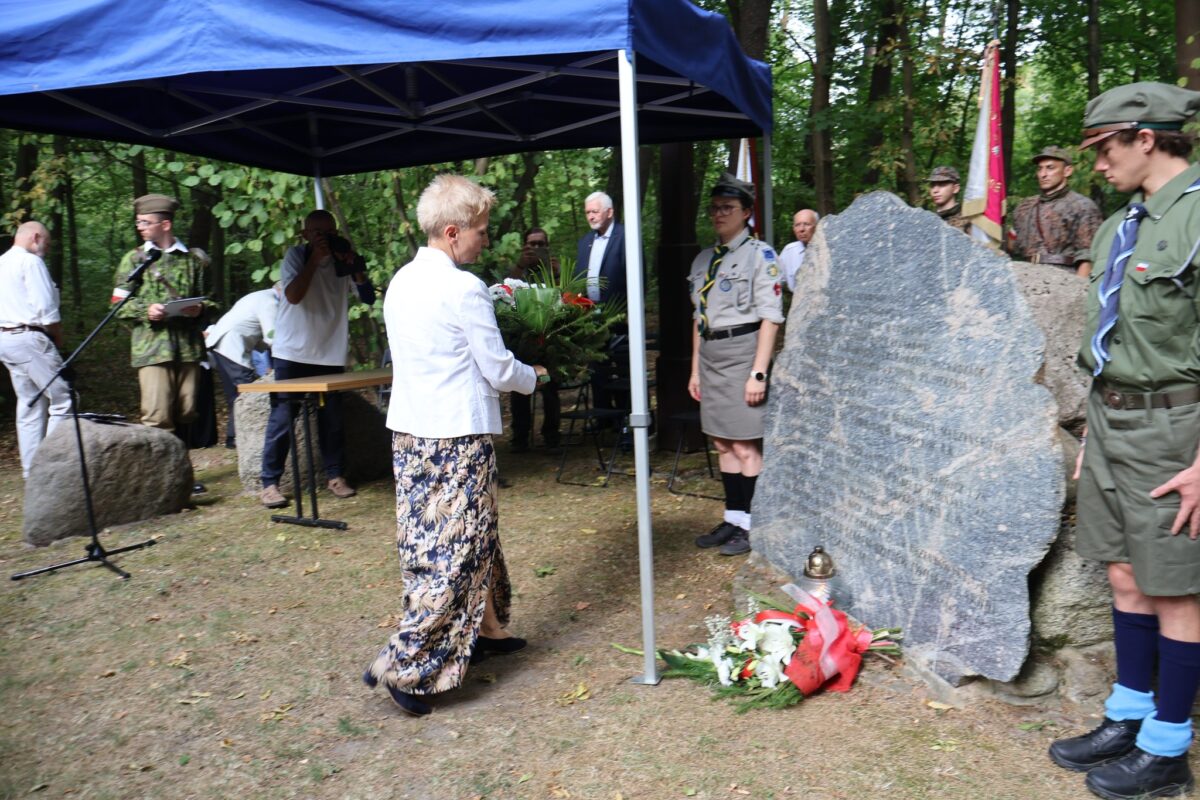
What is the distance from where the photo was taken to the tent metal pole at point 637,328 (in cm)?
343

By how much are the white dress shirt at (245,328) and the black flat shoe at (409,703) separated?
5739 mm

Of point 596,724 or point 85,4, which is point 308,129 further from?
point 596,724

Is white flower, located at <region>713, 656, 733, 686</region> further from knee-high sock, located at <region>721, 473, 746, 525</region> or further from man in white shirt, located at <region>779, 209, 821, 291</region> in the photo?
man in white shirt, located at <region>779, 209, 821, 291</region>

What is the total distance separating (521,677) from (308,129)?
4413 millimetres

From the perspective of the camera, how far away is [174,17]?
364 centimetres

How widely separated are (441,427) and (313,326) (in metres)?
3.33

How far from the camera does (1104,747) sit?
290 centimetres

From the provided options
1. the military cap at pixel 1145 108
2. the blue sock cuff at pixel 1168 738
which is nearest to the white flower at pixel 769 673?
the blue sock cuff at pixel 1168 738

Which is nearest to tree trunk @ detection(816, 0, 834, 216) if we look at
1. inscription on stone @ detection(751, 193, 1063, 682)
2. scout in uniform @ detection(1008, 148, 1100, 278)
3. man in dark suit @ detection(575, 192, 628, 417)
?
man in dark suit @ detection(575, 192, 628, 417)

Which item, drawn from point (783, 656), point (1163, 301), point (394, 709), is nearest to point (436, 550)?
point (394, 709)

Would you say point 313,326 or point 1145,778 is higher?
point 313,326

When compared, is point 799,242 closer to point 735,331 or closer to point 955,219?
point 955,219

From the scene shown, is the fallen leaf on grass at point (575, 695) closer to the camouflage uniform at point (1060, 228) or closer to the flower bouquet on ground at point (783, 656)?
the flower bouquet on ground at point (783, 656)

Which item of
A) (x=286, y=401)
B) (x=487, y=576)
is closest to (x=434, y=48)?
(x=487, y=576)
